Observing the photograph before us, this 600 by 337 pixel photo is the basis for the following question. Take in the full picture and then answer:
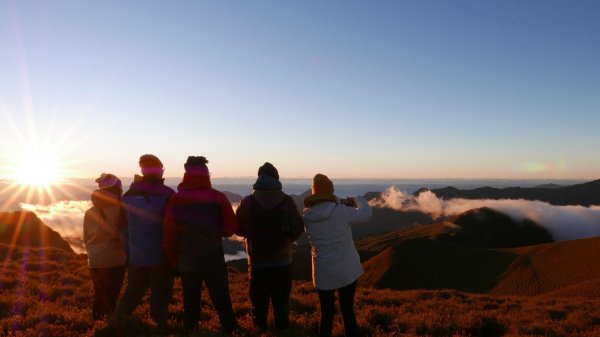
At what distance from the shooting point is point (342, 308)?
6.64 m

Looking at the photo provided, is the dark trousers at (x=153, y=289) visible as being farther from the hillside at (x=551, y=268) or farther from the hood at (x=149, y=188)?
the hillside at (x=551, y=268)

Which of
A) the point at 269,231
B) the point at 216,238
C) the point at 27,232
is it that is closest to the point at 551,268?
the point at 27,232

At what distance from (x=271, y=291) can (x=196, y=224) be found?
1840mm

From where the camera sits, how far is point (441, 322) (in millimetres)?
9336

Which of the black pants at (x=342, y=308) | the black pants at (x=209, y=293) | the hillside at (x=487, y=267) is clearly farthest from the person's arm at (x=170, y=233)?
the hillside at (x=487, y=267)

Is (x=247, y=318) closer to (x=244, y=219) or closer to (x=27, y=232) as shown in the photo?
(x=244, y=219)

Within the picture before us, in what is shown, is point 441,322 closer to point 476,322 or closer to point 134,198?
point 476,322

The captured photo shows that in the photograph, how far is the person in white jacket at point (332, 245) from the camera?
21.1 feet

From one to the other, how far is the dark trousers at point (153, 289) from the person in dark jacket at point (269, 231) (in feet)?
4.69

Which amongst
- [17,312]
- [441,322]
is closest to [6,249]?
[17,312]

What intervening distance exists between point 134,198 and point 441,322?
6.99 m

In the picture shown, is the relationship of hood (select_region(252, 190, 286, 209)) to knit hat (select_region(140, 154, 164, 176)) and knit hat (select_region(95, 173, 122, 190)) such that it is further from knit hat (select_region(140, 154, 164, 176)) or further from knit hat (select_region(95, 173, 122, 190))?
knit hat (select_region(95, 173, 122, 190))

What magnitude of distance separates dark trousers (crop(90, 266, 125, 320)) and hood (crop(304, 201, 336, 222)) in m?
3.78

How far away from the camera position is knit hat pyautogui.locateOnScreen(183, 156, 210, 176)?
639 cm
